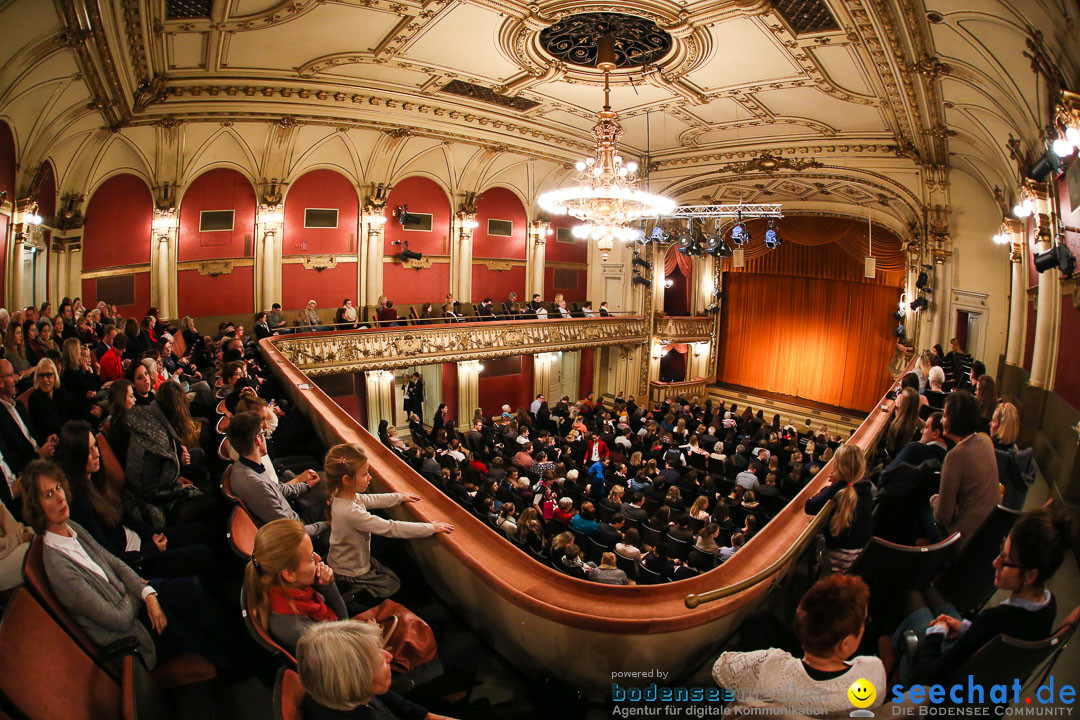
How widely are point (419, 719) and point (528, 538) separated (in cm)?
310

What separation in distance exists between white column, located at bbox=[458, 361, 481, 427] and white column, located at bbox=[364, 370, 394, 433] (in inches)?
84.1

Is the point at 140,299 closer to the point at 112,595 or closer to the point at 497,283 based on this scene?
the point at 497,283

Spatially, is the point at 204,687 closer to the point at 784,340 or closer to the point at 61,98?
the point at 61,98

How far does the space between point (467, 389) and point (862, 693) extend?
14788 millimetres

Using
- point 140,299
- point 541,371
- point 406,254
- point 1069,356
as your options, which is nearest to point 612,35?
point 1069,356

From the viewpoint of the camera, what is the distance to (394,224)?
1518 centimetres

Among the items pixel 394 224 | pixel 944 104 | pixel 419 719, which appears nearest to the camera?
pixel 419 719

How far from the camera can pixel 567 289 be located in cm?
1947

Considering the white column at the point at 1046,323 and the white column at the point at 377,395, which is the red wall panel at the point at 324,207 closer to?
the white column at the point at 377,395

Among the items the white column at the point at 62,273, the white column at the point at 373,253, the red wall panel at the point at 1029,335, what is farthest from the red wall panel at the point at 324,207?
the red wall panel at the point at 1029,335

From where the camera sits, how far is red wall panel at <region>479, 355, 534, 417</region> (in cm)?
1728

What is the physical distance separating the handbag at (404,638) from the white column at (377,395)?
11.7 metres

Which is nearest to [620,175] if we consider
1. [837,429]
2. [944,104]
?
[944,104]

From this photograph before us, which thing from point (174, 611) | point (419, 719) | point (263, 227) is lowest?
point (419, 719)
